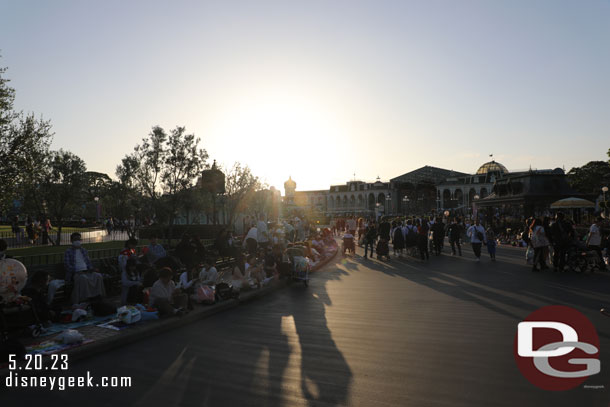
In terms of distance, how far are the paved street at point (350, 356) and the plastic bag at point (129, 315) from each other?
Result: 0.74m

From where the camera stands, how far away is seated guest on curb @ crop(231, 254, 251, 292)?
10258 millimetres

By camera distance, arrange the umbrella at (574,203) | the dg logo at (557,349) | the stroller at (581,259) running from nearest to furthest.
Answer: the dg logo at (557,349) < the stroller at (581,259) < the umbrella at (574,203)

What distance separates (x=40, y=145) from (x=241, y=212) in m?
18.4

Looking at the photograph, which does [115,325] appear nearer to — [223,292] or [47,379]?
[47,379]

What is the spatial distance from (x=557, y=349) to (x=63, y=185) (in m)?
29.2

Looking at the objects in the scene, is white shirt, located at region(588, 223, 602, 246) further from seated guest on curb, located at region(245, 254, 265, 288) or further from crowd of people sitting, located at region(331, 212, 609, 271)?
seated guest on curb, located at region(245, 254, 265, 288)

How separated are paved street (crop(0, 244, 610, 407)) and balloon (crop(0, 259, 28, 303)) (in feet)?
7.19

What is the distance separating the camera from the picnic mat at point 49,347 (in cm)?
568

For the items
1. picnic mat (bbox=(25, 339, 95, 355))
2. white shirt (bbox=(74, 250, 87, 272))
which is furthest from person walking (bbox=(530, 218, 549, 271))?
white shirt (bbox=(74, 250, 87, 272))

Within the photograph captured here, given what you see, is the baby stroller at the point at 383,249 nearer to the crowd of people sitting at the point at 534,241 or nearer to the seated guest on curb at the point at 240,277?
the crowd of people sitting at the point at 534,241

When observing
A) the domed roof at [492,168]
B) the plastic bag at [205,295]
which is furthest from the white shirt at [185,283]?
the domed roof at [492,168]

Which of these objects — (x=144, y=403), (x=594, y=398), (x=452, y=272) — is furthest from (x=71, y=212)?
(x=594, y=398)

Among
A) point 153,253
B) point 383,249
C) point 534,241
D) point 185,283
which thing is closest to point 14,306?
point 185,283

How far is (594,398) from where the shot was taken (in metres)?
4.09
